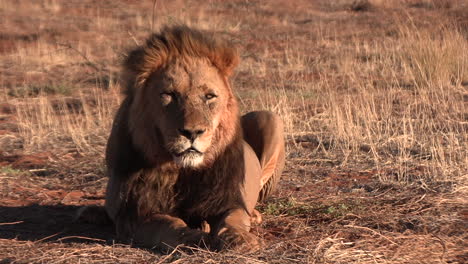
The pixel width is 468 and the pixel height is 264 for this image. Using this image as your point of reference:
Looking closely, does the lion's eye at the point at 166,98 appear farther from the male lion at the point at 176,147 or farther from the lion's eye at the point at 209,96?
the lion's eye at the point at 209,96

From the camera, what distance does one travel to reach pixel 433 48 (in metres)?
11.6

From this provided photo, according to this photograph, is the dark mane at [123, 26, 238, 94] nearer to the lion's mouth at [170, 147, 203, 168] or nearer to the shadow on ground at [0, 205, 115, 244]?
the lion's mouth at [170, 147, 203, 168]

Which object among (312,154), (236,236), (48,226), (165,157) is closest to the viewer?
(236,236)

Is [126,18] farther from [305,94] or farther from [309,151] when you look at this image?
[309,151]

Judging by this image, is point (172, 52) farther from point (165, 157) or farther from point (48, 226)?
point (48, 226)

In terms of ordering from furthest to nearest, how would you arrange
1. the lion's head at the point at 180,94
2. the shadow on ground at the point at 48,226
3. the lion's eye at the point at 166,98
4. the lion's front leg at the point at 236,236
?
the shadow on ground at the point at 48,226, the lion's eye at the point at 166,98, the lion's head at the point at 180,94, the lion's front leg at the point at 236,236

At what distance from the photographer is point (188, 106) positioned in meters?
4.29

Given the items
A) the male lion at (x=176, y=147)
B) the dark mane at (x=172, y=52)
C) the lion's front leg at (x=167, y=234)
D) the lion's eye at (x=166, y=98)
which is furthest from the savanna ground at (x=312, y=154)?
the dark mane at (x=172, y=52)

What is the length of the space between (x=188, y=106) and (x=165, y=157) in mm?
326

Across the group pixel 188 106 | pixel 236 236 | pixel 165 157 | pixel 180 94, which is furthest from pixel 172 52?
pixel 236 236

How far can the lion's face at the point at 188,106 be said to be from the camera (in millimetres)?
4172

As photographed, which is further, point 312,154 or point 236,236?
point 312,154

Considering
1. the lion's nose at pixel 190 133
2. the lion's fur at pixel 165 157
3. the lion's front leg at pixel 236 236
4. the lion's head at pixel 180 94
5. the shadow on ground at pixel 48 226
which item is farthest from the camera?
the shadow on ground at pixel 48 226

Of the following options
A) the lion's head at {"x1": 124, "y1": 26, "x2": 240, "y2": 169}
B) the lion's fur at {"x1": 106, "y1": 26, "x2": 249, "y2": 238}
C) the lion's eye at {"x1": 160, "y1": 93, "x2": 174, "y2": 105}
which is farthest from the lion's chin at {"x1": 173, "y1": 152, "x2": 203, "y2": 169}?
the lion's eye at {"x1": 160, "y1": 93, "x2": 174, "y2": 105}
